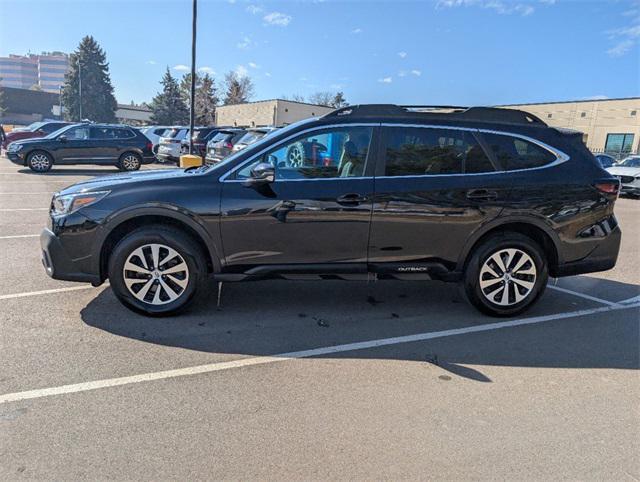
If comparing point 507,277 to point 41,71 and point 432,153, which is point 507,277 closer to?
point 432,153

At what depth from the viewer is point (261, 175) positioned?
412cm

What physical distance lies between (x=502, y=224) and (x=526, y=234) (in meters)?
0.35

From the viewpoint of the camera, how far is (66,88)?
78.1 m

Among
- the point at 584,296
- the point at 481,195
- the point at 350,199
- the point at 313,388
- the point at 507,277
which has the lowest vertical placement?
the point at 313,388

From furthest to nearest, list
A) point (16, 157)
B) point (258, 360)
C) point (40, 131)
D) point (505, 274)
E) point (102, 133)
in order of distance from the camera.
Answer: point (40, 131), point (102, 133), point (16, 157), point (505, 274), point (258, 360)

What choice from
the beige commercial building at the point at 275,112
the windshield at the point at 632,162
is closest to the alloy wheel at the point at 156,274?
the windshield at the point at 632,162

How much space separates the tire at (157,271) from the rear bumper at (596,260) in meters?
3.48

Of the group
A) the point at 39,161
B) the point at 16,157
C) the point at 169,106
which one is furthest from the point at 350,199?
the point at 169,106

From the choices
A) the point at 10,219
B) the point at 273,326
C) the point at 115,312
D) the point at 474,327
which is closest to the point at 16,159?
the point at 10,219

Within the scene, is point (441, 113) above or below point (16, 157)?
above

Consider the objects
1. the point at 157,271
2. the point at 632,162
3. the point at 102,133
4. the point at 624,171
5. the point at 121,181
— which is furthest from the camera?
the point at 632,162

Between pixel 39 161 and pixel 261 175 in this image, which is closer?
pixel 261 175

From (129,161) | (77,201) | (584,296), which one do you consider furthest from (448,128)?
(129,161)

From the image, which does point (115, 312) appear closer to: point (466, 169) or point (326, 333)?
point (326, 333)
